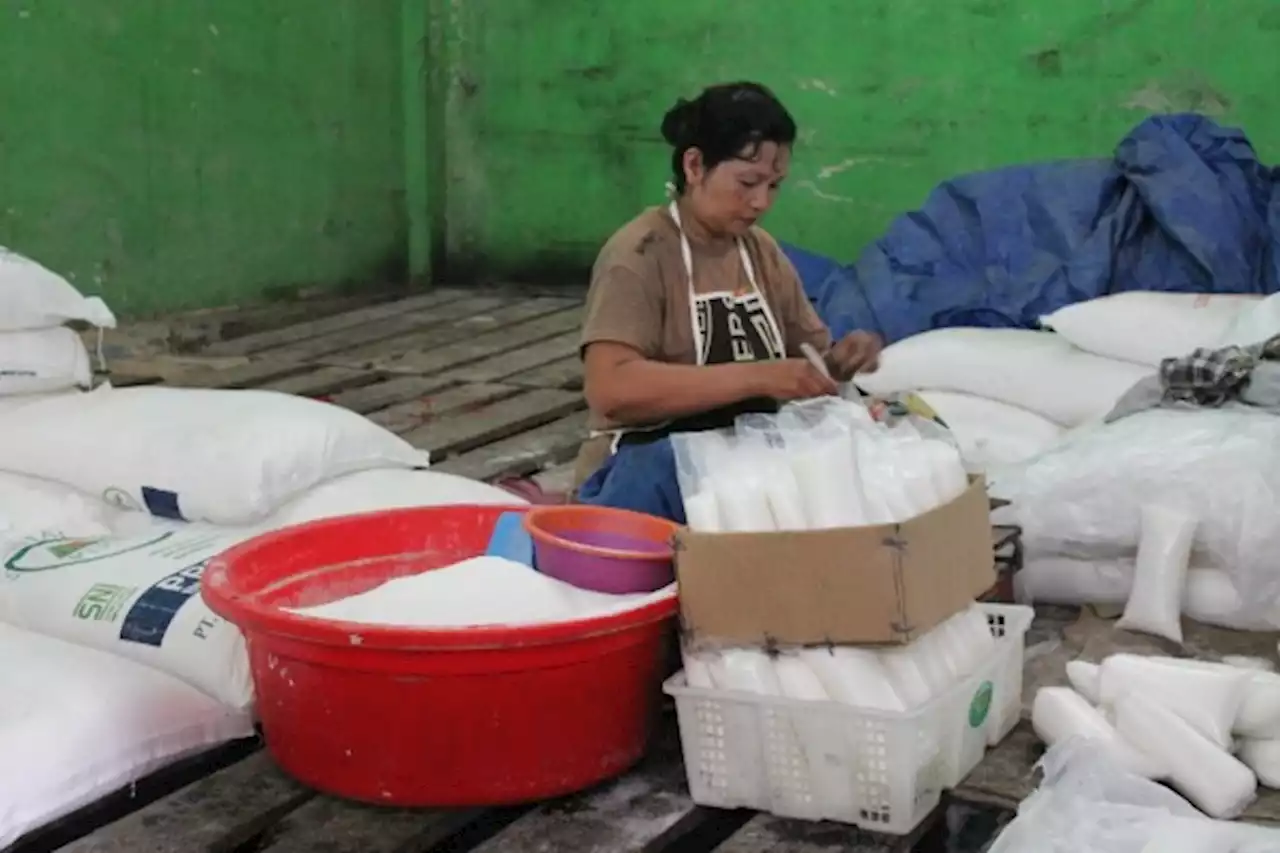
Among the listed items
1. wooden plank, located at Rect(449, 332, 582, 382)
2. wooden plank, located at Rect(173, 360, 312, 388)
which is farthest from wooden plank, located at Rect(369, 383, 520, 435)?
A: wooden plank, located at Rect(173, 360, 312, 388)

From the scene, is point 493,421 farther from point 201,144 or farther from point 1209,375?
point 201,144

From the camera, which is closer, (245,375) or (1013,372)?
(1013,372)

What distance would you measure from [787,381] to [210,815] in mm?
842

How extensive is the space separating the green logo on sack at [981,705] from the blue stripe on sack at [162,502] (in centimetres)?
101

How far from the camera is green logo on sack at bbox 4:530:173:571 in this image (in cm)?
177

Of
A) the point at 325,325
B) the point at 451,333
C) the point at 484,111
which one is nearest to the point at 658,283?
the point at 451,333

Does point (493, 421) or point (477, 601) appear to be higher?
point (477, 601)

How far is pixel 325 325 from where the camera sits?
4082mm

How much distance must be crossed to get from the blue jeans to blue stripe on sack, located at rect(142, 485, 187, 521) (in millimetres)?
521

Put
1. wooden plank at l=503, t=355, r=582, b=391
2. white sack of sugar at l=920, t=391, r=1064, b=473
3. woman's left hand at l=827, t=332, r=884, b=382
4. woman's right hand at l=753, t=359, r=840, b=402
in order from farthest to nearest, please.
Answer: wooden plank at l=503, t=355, r=582, b=391, white sack of sugar at l=920, t=391, r=1064, b=473, woman's left hand at l=827, t=332, r=884, b=382, woman's right hand at l=753, t=359, r=840, b=402

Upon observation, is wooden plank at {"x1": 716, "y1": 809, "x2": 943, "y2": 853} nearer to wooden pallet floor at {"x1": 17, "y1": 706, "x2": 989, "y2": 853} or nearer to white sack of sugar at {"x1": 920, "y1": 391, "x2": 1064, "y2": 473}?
wooden pallet floor at {"x1": 17, "y1": 706, "x2": 989, "y2": 853}

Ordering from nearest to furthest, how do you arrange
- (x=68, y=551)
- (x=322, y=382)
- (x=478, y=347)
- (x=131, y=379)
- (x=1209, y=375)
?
(x=68, y=551), (x=1209, y=375), (x=131, y=379), (x=322, y=382), (x=478, y=347)

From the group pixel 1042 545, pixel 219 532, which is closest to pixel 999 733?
pixel 1042 545

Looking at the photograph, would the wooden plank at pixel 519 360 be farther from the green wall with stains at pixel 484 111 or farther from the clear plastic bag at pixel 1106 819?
the clear plastic bag at pixel 1106 819
